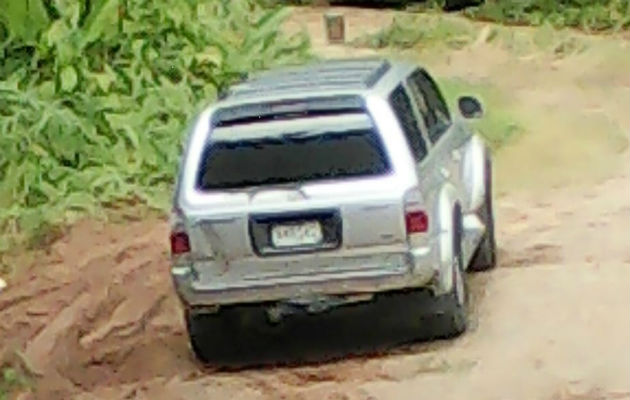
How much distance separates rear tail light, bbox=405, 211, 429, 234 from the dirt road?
88 centimetres

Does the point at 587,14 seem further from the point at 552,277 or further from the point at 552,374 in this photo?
the point at 552,374

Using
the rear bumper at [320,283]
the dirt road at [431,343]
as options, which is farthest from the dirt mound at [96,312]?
the rear bumper at [320,283]

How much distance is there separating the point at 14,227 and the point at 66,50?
359cm

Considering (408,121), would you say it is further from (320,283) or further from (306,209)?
(320,283)

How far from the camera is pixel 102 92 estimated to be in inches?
701

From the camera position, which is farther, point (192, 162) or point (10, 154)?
point (10, 154)

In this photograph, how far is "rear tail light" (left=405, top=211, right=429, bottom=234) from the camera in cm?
1053

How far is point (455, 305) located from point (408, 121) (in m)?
1.20

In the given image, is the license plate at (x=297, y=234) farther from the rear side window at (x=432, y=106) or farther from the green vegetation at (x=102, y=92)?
the green vegetation at (x=102, y=92)

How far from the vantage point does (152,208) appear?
15445 mm

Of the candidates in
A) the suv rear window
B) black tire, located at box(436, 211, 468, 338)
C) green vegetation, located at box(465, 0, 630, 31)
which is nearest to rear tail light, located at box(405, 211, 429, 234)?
the suv rear window

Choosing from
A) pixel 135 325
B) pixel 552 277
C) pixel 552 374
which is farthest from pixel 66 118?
pixel 552 374

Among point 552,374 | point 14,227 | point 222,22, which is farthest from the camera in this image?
point 222,22

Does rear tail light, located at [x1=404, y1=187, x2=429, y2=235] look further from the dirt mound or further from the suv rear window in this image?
the dirt mound
